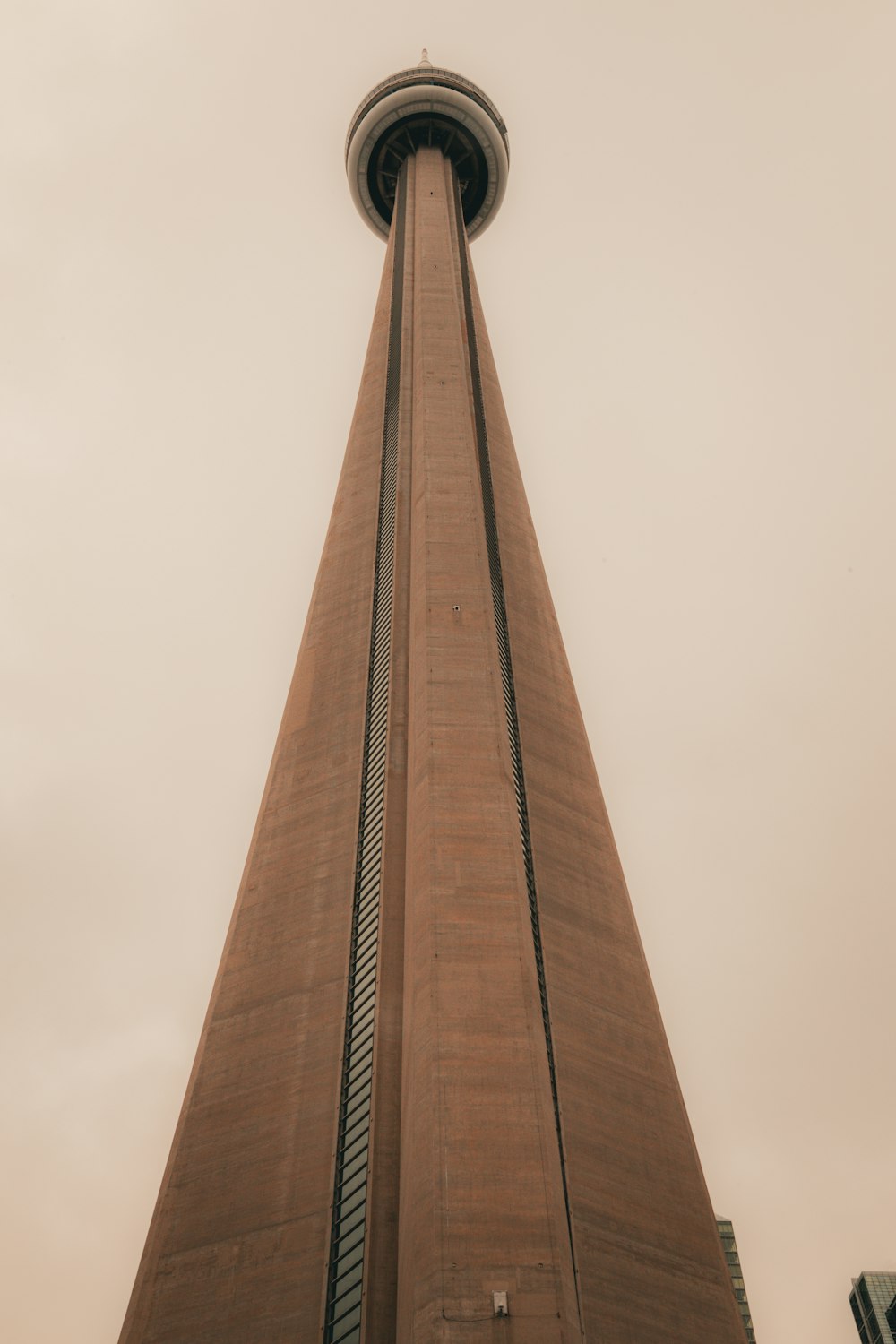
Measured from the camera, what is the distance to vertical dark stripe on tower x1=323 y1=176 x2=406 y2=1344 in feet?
50.1

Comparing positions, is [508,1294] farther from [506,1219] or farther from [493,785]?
[493,785]

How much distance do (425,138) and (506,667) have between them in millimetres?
30916

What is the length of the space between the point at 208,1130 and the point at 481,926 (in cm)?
559

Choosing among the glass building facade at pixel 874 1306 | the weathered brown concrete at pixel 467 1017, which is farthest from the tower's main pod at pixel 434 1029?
the glass building facade at pixel 874 1306

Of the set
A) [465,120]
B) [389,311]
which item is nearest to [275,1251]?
[389,311]

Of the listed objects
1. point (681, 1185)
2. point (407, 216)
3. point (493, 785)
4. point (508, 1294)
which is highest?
point (407, 216)

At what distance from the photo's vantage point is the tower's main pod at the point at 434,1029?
46.2 feet

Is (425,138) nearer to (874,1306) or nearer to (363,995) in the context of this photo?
(363,995)

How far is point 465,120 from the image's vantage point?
46250 millimetres

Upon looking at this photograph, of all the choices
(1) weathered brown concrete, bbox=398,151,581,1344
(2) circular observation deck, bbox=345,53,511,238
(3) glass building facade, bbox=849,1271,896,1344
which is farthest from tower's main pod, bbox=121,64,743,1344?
(3) glass building facade, bbox=849,1271,896,1344

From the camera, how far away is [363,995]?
18734 millimetres

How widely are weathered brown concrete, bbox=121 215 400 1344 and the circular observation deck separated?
91.0ft

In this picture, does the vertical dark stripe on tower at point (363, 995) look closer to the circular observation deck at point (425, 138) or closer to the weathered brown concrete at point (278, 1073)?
the weathered brown concrete at point (278, 1073)

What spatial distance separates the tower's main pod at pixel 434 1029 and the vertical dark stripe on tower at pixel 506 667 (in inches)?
3.4
